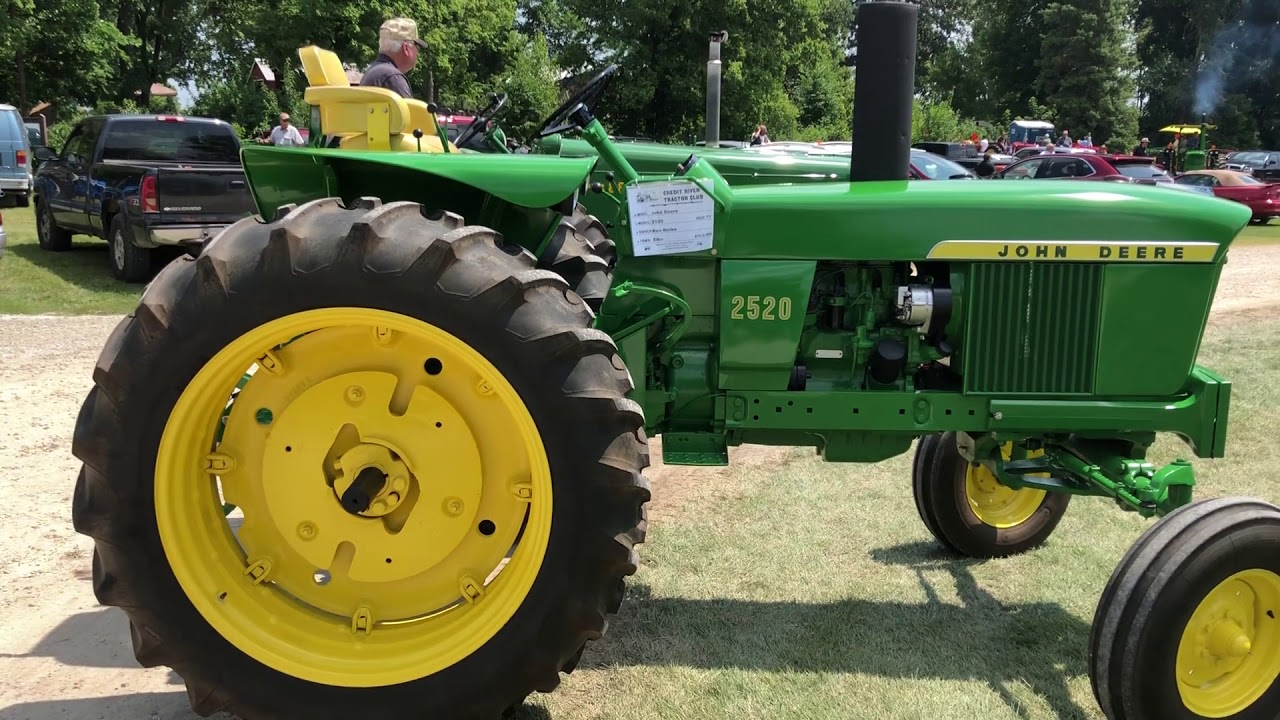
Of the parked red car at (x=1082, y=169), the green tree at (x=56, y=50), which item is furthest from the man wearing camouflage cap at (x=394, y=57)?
the green tree at (x=56, y=50)

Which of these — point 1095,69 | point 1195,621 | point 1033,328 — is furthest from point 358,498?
point 1095,69

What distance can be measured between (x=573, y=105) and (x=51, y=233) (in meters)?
11.5

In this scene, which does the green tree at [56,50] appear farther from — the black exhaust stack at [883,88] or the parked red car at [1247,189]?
the parked red car at [1247,189]

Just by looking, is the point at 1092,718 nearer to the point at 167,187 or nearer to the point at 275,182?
the point at 275,182

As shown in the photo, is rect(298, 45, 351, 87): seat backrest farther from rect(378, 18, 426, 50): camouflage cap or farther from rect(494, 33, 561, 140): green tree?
rect(494, 33, 561, 140): green tree

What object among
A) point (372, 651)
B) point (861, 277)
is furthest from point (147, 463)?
point (861, 277)

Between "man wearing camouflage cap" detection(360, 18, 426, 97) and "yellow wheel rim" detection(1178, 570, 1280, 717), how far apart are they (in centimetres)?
400

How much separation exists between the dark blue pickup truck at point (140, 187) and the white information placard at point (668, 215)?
754 cm

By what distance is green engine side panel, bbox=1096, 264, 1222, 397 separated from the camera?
2.92 meters

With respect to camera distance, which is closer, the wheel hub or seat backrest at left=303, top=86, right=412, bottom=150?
the wheel hub

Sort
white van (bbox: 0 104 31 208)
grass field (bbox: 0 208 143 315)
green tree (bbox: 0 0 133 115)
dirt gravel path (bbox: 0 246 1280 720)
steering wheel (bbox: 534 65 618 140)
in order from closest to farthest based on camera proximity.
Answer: dirt gravel path (bbox: 0 246 1280 720), steering wheel (bbox: 534 65 618 140), grass field (bbox: 0 208 143 315), white van (bbox: 0 104 31 208), green tree (bbox: 0 0 133 115)

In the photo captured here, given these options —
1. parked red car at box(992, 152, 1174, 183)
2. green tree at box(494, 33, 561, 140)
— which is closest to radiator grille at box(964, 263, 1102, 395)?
parked red car at box(992, 152, 1174, 183)

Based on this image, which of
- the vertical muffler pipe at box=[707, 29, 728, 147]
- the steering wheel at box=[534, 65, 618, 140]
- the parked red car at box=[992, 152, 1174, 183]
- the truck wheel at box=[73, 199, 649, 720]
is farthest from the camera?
the parked red car at box=[992, 152, 1174, 183]

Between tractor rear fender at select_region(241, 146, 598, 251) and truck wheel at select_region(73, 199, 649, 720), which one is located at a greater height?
tractor rear fender at select_region(241, 146, 598, 251)
